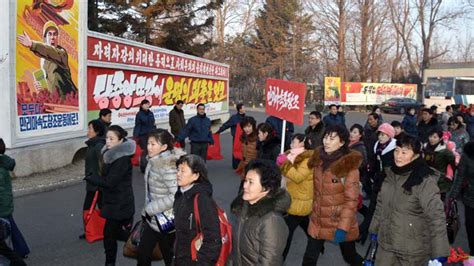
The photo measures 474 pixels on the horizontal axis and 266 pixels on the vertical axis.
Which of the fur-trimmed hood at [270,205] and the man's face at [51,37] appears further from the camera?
the man's face at [51,37]

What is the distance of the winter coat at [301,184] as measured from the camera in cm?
489

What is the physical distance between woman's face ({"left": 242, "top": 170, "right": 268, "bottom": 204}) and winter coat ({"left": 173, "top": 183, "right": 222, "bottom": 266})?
0.89ft

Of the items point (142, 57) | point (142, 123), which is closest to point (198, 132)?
point (142, 123)

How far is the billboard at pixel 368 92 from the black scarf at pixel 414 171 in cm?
4155

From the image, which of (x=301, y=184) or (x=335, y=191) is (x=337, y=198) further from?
(x=301, y=184)

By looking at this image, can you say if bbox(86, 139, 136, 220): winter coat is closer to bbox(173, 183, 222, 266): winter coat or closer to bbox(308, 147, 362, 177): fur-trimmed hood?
bbox(173, 183, 222, 266): winter coat

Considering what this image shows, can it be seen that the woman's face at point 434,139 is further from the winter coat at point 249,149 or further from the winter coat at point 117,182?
the winter coat at point 117,182

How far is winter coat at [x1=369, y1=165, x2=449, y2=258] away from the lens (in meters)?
3.62

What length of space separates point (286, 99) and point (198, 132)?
3.18 metres

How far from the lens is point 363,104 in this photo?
1788 inches

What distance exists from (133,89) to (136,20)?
13.1 metres

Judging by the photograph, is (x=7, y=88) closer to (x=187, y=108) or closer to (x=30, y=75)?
(x=30, y=75)

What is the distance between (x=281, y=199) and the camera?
3.25 meters

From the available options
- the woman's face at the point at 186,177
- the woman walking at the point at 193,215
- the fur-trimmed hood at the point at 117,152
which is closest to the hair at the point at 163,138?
the fur-trimmed hood at the point at 117,152
